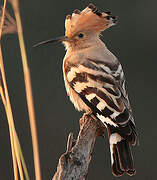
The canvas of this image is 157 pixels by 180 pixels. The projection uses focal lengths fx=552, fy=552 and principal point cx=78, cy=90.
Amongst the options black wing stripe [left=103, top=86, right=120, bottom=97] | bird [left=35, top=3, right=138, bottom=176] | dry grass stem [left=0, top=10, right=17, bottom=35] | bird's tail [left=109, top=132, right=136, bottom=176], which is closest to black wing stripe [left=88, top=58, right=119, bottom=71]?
bird [left=35, top=3, right=138, bottom=176]

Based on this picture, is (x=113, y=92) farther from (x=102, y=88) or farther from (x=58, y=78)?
(x=58, y=78)

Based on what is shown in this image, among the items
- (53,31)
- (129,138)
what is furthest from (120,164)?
(53,31)

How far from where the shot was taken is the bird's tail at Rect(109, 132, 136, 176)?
1.80 meters

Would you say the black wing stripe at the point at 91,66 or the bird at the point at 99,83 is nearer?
the bird at the point at 99,83

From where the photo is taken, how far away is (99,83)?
1.95 m

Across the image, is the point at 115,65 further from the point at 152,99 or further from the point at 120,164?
the point at 152,99

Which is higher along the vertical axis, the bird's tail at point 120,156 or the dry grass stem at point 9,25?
the dry grass stem at point 9,25

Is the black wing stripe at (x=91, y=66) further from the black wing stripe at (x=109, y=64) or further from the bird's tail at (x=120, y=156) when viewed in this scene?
the bird's tail at (x=120, y=156)

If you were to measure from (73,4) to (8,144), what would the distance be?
1.40m

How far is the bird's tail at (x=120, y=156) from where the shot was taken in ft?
5.89

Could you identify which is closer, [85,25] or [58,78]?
[85,25]

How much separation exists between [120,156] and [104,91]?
0.24 metres

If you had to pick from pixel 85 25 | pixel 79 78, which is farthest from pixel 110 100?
pixel 85 25

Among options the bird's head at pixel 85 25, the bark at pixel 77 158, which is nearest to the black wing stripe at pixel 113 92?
the bark at pixel 77 158
